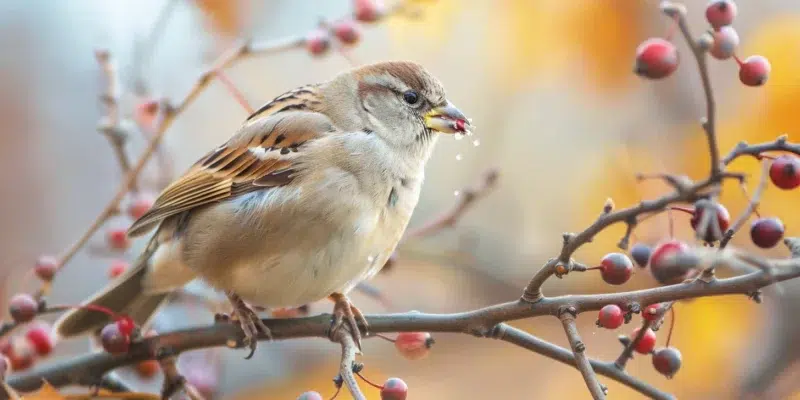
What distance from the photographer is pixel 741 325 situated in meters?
3.14

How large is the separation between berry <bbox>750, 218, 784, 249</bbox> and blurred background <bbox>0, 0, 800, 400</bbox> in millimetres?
798

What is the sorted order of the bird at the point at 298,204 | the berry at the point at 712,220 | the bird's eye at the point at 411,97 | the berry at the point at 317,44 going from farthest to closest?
the bird's eye at the point at 411,97 < the berry at the point at 317,44 < the bird at the point at 298,204 < the berry at the point at 712,220

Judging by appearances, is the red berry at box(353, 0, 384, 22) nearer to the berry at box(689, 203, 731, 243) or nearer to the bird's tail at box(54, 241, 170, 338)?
the bird's tail at box(54, 241, 170, 338)

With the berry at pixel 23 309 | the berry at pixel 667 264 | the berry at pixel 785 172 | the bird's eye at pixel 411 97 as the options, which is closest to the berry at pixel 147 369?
the berry at pixel 23 309

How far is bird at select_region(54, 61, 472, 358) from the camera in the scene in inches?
92.7

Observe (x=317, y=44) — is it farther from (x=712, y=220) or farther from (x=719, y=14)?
(x=712, y=220)

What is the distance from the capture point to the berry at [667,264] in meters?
1.22

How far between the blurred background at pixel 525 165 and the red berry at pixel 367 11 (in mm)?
123

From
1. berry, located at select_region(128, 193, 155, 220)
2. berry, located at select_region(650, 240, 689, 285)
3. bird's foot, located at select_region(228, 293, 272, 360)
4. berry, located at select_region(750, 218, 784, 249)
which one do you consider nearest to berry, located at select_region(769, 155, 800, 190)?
berry, located at select_region(750, 218, 784, 249)

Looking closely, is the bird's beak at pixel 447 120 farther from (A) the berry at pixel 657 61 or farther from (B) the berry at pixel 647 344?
(A) the berry at pixel 657 61

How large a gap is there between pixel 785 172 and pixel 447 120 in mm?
1413

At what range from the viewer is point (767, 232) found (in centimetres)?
140

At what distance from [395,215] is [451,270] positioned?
1.19 meters

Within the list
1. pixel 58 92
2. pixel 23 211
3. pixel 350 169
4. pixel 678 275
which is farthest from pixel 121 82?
pixel 58 92
